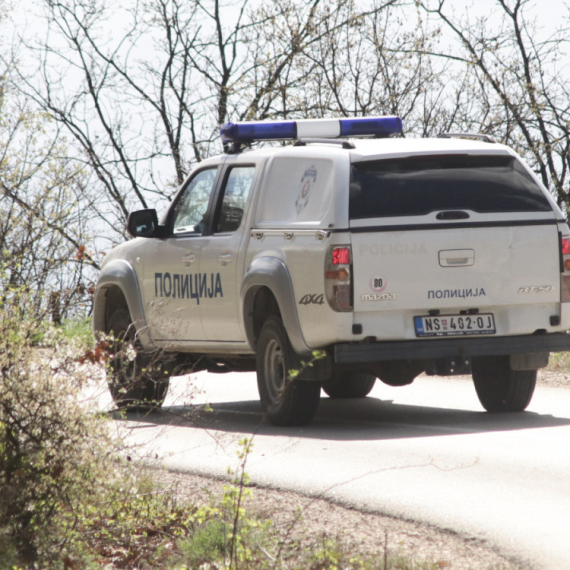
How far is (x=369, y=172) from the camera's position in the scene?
9.07 m

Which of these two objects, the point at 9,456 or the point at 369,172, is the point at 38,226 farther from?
the point at 9,456

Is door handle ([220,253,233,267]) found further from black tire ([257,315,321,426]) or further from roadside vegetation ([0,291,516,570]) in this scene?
roadside vegetation ([0,291,516,570])

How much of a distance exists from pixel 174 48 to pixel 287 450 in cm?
1579

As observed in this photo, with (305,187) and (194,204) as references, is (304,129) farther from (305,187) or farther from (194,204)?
(305,187)

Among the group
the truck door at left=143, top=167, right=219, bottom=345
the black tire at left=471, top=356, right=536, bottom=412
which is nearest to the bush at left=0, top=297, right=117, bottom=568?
the truck door at left=143, top=167, right=219, bottom=345

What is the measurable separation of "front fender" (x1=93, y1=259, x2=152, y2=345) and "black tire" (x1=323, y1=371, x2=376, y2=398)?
195 centimetres

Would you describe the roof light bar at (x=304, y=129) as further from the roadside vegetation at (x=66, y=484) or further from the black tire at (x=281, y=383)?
the roadside vegetation at (x=66, y=484)

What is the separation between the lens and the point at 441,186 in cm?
914

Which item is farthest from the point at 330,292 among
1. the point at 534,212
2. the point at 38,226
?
the point at 38,226

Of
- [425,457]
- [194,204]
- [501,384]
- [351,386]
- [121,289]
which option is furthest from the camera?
[351,386]

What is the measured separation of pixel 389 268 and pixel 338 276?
0.39 m

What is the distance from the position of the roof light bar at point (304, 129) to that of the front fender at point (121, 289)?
158 cm

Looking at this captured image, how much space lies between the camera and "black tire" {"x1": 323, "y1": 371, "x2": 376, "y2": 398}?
11.9m

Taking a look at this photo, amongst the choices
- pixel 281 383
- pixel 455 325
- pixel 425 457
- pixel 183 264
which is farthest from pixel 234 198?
pixel 425 457
